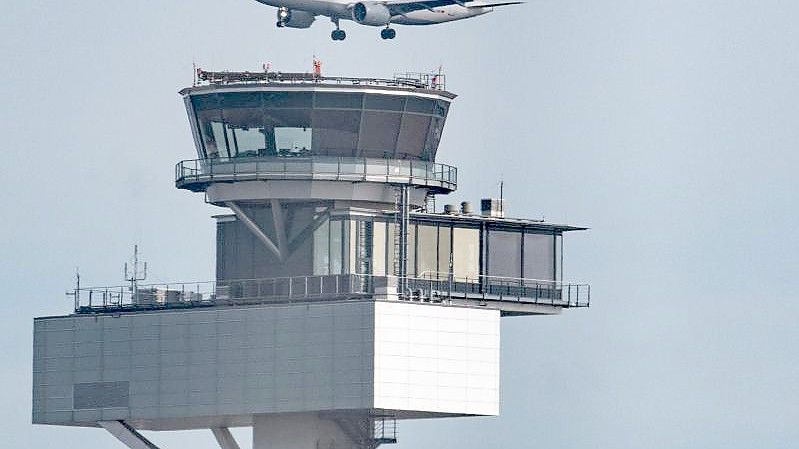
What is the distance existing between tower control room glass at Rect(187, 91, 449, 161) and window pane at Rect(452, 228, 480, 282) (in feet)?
14.0

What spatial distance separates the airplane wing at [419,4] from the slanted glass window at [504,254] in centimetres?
2404

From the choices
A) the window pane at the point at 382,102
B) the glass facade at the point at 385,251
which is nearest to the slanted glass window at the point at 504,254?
the glass facade at the point at 385,251

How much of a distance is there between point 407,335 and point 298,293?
6.38 meters

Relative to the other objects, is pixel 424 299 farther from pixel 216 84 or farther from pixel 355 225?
pixel 216 84

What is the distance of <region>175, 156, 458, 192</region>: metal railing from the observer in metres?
135

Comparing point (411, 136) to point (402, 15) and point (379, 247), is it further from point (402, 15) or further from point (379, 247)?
point (402, 15)

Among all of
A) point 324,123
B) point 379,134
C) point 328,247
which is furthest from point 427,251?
point 324,123

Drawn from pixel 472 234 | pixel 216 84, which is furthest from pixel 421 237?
pixel 216 84

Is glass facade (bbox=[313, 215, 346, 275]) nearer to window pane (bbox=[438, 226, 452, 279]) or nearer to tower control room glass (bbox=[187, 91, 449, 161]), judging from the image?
tower control room glass (bbox=[187, 91, 449, 161])

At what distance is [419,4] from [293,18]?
29.4 ft

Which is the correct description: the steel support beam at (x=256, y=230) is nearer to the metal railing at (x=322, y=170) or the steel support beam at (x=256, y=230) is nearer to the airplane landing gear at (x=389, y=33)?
the metal railing at (x=322, y=170)

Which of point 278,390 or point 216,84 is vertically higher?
point 216,84

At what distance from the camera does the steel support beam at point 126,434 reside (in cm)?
13662

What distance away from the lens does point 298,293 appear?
440ft
